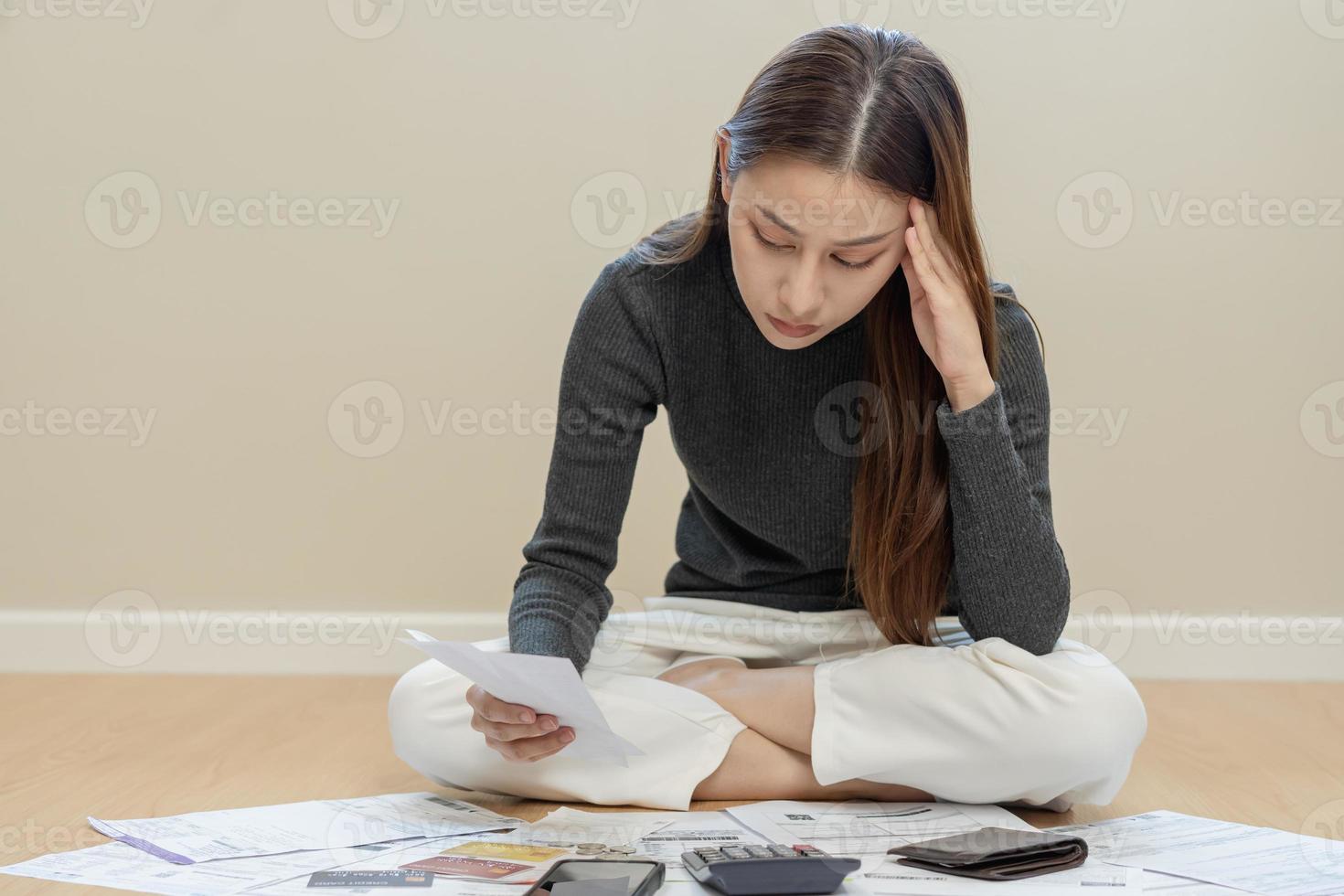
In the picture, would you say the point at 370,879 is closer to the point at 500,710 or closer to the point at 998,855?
the point at 500,710

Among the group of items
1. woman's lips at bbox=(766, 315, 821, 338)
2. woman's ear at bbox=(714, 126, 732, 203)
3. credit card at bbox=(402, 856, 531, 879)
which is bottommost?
credit card at bbox=(402, 856, 531, 879)

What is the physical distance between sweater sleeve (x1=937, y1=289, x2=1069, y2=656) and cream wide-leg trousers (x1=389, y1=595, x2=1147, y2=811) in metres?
0.03

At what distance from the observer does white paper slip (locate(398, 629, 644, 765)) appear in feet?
3.00

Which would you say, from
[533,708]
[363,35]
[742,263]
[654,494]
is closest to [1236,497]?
[654,494]

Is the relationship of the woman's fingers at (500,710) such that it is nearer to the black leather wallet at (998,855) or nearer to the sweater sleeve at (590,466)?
the sweater sleeve at (590,466)

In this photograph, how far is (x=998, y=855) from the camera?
2.99ft

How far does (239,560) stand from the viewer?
2010 millimetres
